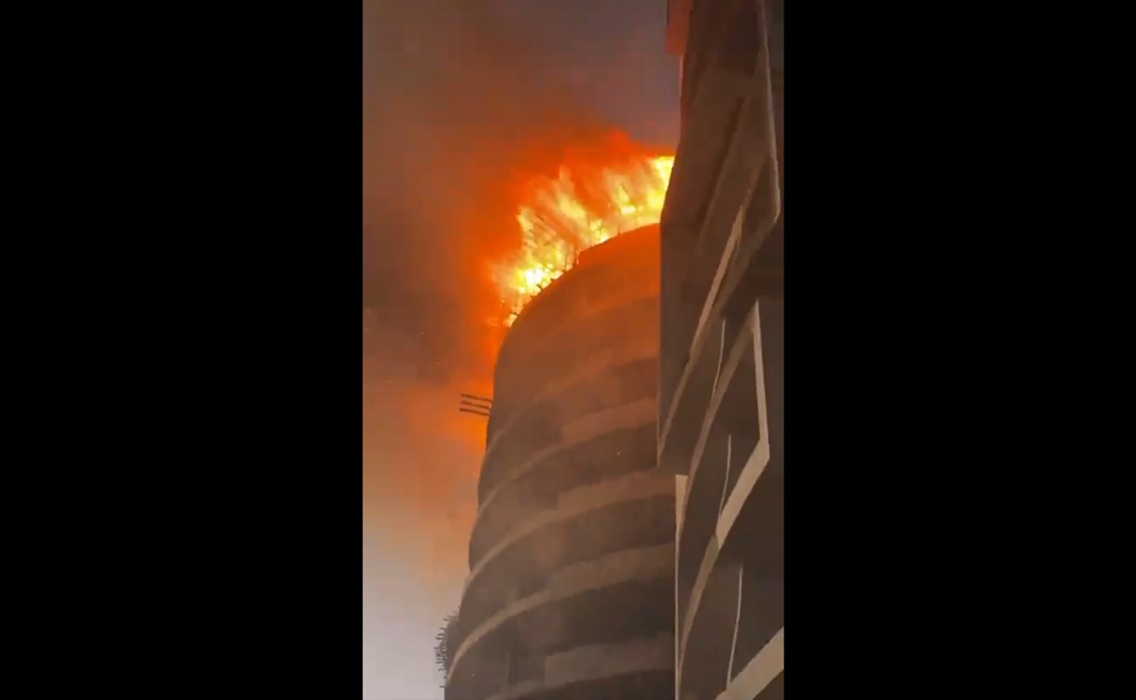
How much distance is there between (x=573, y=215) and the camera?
14.5 ft

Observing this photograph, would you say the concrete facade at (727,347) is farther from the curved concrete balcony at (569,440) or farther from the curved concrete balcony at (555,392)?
the curved concrete balcony at (555,392)

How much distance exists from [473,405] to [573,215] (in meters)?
1.12

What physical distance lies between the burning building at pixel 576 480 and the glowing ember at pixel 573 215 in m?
0.02

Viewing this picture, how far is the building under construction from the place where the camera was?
4.36 m

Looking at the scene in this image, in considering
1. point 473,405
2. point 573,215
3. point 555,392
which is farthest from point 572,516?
point 573,215

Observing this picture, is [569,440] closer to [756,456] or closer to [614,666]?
[614,666]

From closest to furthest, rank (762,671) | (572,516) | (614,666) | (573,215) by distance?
(762,671), (614,666), (573,215), (572,516)

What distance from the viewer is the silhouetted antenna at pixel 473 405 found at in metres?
3.33

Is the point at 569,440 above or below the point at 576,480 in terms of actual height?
above

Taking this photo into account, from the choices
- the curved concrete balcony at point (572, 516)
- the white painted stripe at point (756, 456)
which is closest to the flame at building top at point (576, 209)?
the curved concrete balcony at point (572, 516)
